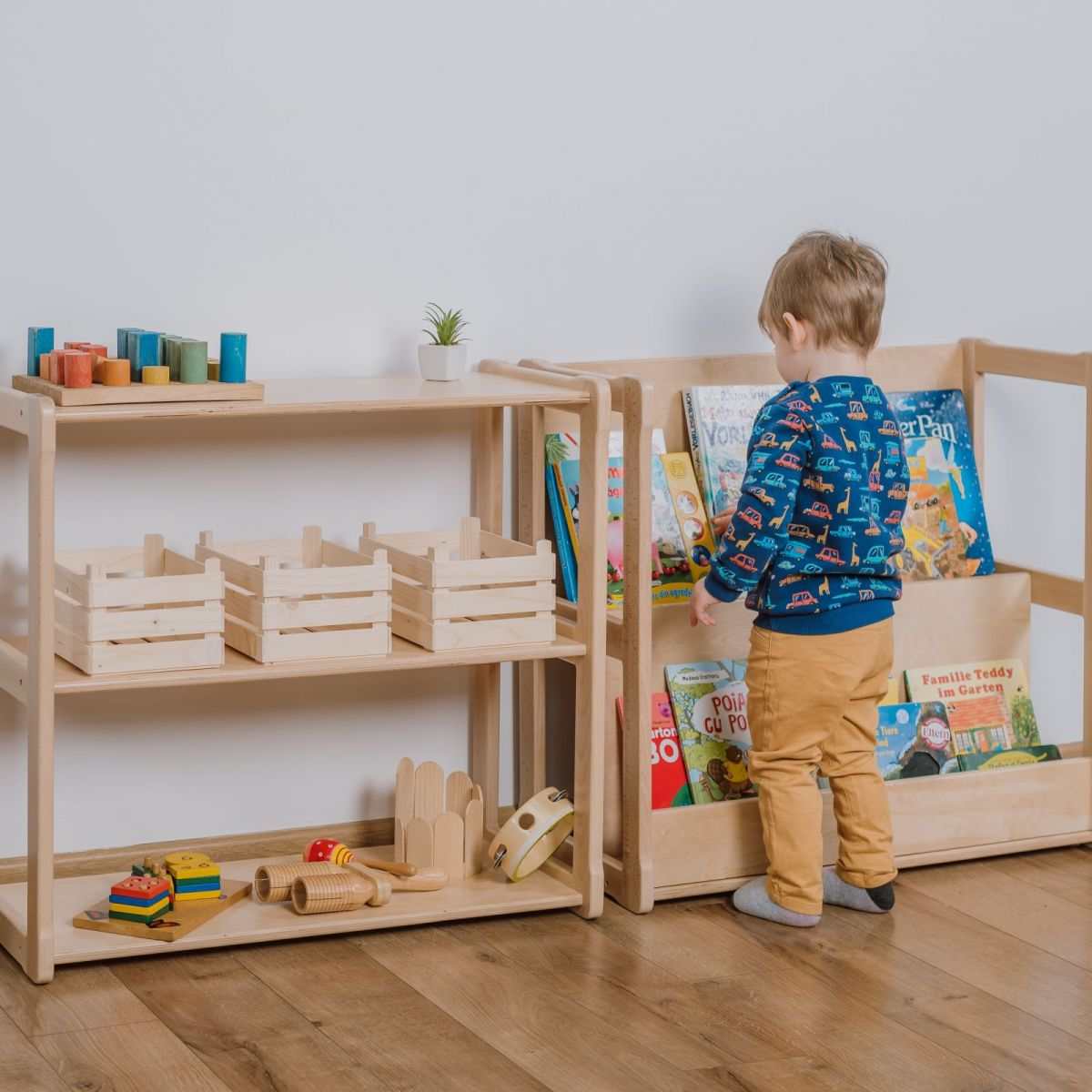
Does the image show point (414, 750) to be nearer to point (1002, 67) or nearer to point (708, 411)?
point (708, 411)

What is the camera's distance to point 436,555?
2.35 m

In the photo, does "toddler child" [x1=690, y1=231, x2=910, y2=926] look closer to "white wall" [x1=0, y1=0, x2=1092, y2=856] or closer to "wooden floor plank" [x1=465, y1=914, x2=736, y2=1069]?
"wooden floor plank" [x1=465, y1=914, x2=736, y2=1069]

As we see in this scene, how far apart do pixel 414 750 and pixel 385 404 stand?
65cm

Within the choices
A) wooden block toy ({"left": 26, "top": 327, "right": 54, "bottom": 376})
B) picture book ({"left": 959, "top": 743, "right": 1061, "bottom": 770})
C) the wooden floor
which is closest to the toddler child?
the wooden floor

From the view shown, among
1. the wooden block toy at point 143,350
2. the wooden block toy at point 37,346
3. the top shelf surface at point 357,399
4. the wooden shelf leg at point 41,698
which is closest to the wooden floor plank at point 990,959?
the top shelf surface at point 357,399

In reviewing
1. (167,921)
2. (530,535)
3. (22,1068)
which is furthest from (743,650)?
(22,1068)

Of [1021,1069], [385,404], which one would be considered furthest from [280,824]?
[1021,1069]

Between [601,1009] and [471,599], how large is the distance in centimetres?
56

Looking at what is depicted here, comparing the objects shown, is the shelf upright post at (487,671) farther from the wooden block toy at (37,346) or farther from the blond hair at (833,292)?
the wooden block toy at (37,346)

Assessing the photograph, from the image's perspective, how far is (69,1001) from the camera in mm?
2135

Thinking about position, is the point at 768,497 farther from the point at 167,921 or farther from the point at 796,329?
the point at 167,921

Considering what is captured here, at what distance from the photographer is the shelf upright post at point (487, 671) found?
2668 millimetres

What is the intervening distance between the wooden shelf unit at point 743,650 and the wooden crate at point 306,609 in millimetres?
356

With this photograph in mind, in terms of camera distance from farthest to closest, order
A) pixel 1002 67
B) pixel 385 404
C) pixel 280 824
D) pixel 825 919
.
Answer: pixel 1002 67 → pixel 280 824 → pixel 825 919 → pixel 385 404
